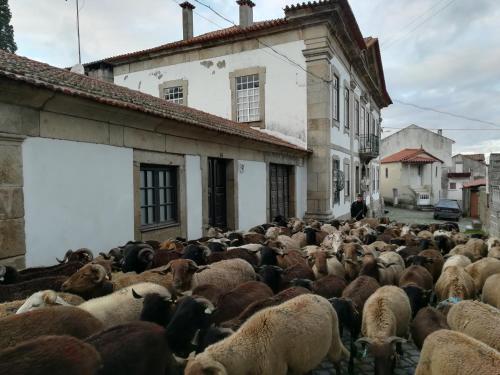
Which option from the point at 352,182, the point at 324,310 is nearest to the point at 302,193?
the point at 352,182

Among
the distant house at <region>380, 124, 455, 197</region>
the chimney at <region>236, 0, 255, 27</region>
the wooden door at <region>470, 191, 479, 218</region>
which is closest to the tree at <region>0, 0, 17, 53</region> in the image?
the chimney at <region>236, 0, 255, 27</region>

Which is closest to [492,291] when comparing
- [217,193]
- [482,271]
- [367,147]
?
[482,271]

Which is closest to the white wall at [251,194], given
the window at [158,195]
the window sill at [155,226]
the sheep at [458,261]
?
the window at [158,195]

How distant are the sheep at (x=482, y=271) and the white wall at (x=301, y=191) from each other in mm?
9811

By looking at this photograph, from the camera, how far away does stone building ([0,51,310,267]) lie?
560 centimetres

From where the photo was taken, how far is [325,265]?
20.8ft

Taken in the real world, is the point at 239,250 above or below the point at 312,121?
below

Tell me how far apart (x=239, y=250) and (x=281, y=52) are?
12.1 m

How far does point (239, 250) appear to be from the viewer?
274 inches

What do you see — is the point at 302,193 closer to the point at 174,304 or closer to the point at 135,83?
the point at 135,83

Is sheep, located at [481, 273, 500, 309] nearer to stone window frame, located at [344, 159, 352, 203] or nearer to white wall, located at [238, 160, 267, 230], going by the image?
white wall, located at [238, 160, 267, 230]

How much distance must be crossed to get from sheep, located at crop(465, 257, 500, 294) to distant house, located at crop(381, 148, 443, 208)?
35.0 m

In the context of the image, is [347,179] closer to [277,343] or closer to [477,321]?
[477,321]

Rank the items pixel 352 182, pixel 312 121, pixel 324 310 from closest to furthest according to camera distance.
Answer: pixel 324 310, pixel 312 121, pixel 352 182
